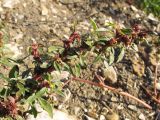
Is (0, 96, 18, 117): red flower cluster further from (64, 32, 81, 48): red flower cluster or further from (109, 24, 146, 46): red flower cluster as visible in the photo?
(109, 24, 146, 46): red flower cluster

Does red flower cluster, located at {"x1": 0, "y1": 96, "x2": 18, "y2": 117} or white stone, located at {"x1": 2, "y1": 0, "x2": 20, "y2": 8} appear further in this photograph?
white stone, located at {"x1": 2, "y1": 0, "x2": 20, "y2": 8}

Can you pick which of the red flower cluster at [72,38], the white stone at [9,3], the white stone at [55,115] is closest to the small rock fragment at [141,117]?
the white stone at [55,115]

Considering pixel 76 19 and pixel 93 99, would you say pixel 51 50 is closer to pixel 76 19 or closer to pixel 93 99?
pixel 93 99

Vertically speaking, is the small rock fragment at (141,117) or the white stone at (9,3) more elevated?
the white stone at (9,3)

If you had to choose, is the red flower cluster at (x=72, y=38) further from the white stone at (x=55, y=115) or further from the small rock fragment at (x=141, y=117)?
the small rock fragment at (x=141, y=117)

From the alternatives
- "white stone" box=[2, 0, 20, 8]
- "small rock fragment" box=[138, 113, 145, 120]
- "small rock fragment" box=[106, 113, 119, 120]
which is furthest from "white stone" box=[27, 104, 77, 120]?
"white stone" box=[2, 0, 20, 8]

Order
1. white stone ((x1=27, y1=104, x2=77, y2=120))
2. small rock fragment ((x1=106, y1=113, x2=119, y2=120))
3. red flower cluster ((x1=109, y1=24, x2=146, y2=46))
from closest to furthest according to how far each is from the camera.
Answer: red flower cluster ((x1=109, y1=24, x2=146, y2=46)), white stone ((x1=27, y1=104, x2=77, y2=120)), small rock fragment ((x1=106, y1=113, x2=119, y2=120))

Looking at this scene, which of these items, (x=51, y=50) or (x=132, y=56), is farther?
(x=132, y=56)

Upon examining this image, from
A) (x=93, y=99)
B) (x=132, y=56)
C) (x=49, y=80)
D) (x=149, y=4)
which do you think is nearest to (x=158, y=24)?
(x=149, y=4)
